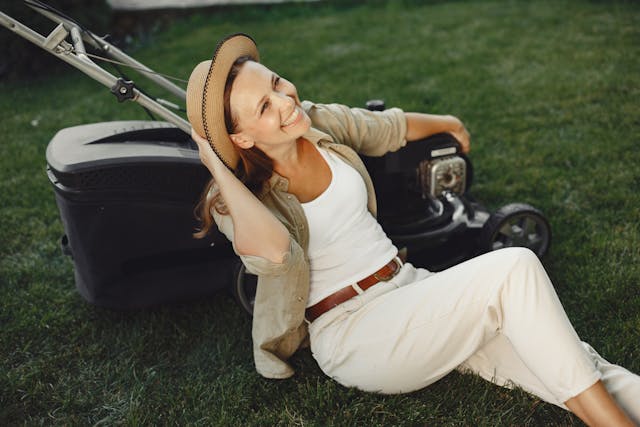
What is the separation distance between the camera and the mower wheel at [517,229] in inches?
107

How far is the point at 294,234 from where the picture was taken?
6.72 ft

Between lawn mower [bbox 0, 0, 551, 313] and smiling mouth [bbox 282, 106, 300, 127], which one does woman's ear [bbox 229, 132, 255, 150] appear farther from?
lawn mower [bbox 0, 0, 551, 313]

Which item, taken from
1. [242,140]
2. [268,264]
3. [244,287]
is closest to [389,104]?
[244,287]

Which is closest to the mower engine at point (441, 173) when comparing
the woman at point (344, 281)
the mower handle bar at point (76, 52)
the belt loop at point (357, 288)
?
the woman at point (344, 281)

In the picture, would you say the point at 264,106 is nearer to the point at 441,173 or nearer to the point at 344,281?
the point at 344,281

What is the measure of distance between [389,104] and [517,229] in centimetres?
208

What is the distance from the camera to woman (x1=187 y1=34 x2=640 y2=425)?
1.82 metres

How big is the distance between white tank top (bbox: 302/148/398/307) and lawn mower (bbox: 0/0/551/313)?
0.41m

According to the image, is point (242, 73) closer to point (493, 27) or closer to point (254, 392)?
point (254, 392)

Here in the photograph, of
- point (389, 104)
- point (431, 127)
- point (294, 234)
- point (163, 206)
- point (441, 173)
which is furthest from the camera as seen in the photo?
point (389, 104)

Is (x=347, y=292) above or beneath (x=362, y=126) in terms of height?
beneath

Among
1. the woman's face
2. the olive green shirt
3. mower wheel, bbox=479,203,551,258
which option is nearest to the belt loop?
the olive green shirt

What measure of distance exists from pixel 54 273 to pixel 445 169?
199 cm

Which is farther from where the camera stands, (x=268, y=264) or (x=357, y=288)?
(x=357, y=288)
